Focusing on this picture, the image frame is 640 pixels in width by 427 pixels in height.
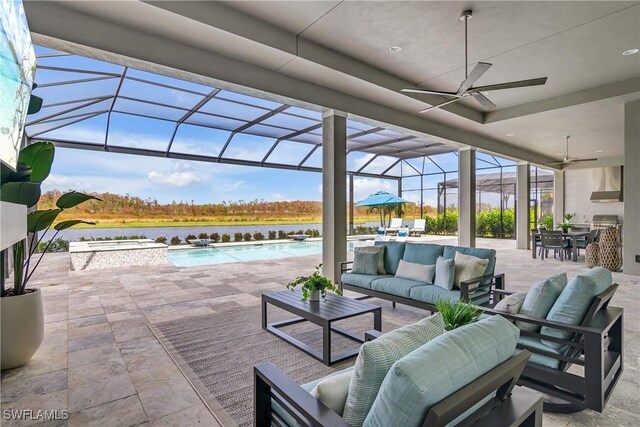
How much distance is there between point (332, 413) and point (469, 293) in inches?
114

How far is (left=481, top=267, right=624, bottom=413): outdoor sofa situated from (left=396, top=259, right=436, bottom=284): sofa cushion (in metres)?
1.64

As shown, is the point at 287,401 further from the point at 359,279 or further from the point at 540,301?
the point at 359,279

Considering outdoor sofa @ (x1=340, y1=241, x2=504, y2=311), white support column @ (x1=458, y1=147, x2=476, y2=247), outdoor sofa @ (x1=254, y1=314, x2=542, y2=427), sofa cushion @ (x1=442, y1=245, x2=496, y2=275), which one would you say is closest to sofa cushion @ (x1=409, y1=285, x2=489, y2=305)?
outdoor sofa @ (x1=340, y1=241, x2=504, y2=311)

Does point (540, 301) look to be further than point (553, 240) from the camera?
No

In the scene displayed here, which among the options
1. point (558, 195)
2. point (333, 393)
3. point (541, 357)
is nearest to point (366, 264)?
point (541, 357)

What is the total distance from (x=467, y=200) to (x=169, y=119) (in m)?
7.92

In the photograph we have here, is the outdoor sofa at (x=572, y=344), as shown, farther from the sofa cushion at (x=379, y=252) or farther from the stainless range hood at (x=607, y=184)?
the stainless range hood at (x=607, y=184)

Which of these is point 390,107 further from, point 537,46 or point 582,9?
point 582,9

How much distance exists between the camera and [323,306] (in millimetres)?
3309

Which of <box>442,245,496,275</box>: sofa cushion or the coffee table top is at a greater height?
<box>442,245,496,275</box>: sofa cushion

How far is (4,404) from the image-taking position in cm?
228

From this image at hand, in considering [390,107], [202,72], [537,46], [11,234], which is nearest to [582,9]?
[537,46]

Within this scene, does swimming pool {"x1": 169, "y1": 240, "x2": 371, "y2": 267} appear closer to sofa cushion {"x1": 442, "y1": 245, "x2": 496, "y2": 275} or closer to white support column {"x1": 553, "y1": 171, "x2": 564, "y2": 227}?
sofa cushion {"x1": 442, "y1": 245, "x2": 496, "y2": 275}

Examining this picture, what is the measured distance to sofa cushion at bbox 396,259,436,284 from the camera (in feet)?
13.5
